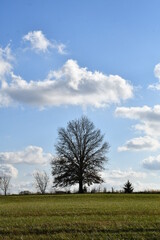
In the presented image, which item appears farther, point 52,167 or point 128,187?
point 52,167

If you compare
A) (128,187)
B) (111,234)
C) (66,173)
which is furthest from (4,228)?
(66,173)

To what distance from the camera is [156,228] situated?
11875mm

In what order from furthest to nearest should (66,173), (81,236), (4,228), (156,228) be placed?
(66,173) → (4,228) → (156,228) → (81,236)

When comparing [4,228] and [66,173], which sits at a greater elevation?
[66,173]

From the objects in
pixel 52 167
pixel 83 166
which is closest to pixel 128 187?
pixel 83 166

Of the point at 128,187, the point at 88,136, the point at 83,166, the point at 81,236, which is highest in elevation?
the point at 88,136

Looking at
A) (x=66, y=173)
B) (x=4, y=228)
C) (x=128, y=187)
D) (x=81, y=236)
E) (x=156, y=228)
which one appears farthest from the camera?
(x=66, y=173)

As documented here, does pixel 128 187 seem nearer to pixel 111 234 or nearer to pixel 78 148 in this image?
pixel 78 148

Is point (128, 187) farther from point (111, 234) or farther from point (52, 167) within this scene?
point (111, 234)

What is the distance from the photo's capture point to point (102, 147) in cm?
7275

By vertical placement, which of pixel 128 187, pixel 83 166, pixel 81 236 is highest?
pixel 83 166

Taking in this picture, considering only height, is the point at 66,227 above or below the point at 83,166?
below

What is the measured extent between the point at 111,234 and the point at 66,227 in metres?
2.12

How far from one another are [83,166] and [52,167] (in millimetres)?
5707
